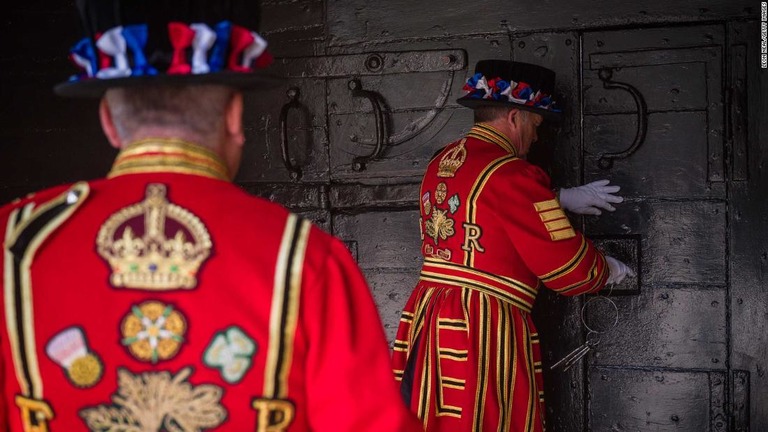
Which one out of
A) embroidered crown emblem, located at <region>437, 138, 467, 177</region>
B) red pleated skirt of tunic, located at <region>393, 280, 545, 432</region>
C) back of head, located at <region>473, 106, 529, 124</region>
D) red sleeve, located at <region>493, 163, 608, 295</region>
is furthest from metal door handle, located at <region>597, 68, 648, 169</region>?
red pleated skirt of tunic, located at <region>393, 280, 545, 432</region>

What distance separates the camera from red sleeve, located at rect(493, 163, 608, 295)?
303 centimetres

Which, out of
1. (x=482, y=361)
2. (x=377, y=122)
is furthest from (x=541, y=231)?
(x=377, y=122)

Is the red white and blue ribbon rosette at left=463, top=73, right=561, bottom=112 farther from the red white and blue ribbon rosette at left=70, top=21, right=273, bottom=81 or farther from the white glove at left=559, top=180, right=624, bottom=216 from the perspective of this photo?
the red white and blue ribbon rosette at left=70, top=21, right=273, bottom=81

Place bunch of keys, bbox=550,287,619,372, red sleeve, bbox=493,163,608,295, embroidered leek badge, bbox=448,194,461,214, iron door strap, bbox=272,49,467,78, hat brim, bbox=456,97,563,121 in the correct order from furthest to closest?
iron door strap, bbox=272,49,467,78
bunch of keys, bbox=550,287,619,372
hat brim, bbox=456,97,563,121
embroidered leek badge, bbox=448,194,461,214
red sleeve, bbox=493,163,608,295

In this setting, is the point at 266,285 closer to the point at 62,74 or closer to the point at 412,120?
the point at 412,120

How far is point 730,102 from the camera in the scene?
11.1ft

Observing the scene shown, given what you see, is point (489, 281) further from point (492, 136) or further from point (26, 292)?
point (26, 292)

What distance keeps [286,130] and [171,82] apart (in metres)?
2.60

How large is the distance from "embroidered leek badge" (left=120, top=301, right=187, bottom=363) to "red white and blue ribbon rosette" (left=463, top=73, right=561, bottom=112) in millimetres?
2124

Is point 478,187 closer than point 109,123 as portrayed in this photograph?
No

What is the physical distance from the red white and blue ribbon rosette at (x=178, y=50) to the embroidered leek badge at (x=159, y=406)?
48cm

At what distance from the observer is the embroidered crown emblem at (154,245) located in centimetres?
138

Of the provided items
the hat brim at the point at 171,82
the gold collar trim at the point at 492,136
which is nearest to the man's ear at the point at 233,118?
the hat brim at the point at 171,82

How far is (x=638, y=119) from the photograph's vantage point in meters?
3.50
